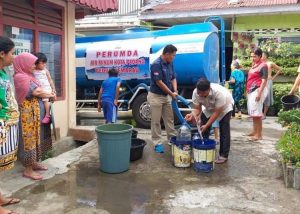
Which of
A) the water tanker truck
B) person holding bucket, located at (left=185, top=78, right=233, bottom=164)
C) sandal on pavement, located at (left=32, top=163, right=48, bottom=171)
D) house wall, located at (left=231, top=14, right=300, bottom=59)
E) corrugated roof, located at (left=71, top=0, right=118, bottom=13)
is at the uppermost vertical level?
house wall, located at (left=231, top=14, right=300, bottom=59)

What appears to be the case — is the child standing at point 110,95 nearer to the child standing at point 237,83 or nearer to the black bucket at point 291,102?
the black bucket at point 291,102

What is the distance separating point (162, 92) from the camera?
604 cm

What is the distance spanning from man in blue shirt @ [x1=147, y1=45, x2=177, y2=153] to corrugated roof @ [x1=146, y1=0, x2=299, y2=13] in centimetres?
770

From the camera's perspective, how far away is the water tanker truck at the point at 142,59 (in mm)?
7949

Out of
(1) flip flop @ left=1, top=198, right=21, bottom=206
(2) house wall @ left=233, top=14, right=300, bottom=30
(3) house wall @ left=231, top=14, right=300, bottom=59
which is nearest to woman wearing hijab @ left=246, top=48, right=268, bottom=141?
(1) flip flop @ left=1, top=198, right=21, bottom=206

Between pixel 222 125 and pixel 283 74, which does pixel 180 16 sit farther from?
pixel 222 125

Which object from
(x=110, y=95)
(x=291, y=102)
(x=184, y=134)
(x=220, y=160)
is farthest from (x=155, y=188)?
(x=291, y=102)

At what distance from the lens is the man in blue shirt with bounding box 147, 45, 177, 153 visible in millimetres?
5933

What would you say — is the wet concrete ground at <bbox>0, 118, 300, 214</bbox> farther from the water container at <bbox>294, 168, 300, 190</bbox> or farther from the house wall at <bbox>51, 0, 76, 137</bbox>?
the house wall at <bbox>51, 0, 76, 137</bbox>

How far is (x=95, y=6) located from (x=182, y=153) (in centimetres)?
316

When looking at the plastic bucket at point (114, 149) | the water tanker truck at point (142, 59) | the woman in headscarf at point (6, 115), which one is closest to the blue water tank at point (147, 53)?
the water tanker truck at point (142, 59)

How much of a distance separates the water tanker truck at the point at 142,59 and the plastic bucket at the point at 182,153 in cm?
295

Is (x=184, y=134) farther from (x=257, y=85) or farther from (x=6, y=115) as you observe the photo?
(x=6, y=115)

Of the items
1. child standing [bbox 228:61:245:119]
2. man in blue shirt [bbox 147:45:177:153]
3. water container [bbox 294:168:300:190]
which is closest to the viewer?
water container [bbox 294:168:300:190]
